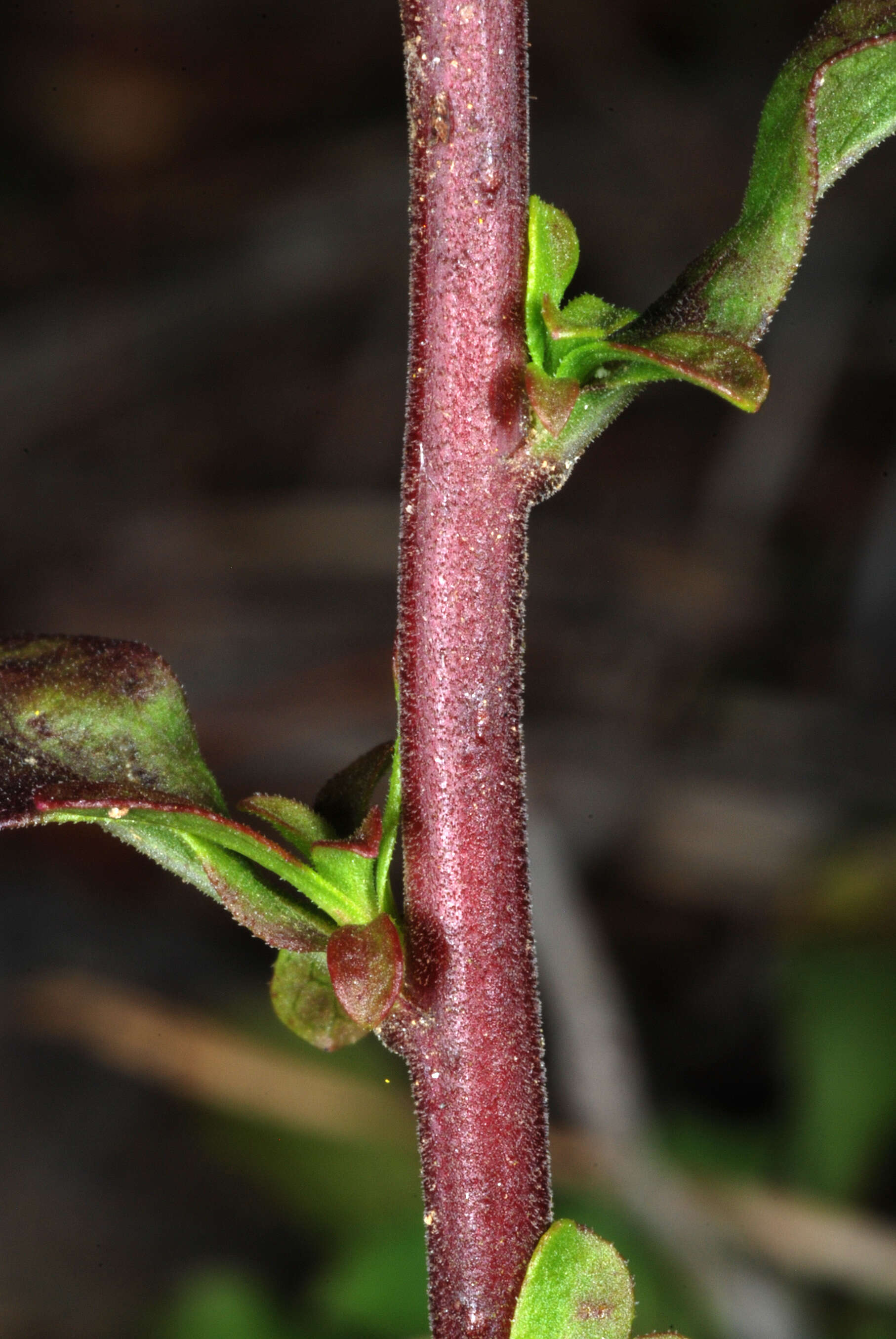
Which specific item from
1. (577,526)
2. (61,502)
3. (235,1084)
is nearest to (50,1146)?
(235,1084)

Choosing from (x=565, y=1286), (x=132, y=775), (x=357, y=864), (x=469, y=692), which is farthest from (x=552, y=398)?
(x=565, y=1286)

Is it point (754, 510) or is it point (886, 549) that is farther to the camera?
point (754, 510)

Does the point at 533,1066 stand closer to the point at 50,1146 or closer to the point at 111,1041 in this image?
the point at 111,1041

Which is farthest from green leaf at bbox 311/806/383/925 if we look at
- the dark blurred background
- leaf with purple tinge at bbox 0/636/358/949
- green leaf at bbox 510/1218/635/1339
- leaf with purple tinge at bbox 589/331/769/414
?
the dark blurred background

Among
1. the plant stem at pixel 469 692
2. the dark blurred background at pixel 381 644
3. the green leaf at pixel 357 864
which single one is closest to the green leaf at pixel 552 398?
the plant stem at pixel 469 692

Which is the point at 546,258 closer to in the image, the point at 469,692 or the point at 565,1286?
the point at 469,692
